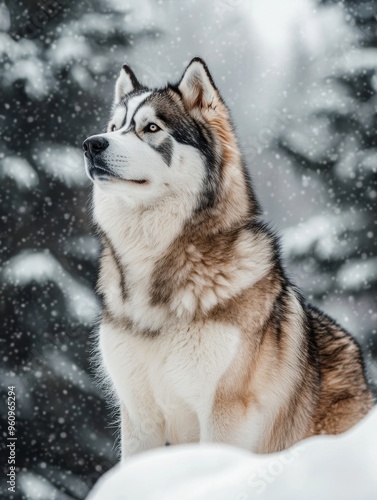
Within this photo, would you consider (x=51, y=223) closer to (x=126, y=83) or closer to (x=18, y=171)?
(x=18, y=171)

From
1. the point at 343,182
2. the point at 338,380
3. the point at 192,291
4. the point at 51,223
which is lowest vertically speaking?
the point at 338,380

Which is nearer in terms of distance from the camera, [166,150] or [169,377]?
[169,377]

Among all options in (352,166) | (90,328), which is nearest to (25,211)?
(90,328)

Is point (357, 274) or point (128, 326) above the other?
point (128, 326)

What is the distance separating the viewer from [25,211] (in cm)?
355

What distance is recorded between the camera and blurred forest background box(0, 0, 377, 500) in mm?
3299

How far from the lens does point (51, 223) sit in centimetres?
362

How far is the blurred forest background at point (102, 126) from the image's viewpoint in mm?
3299

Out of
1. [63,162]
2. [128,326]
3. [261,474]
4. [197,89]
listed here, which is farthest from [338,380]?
[63,162]

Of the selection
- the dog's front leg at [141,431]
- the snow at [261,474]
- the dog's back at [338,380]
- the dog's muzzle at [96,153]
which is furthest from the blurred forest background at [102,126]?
the snow at [261,474]

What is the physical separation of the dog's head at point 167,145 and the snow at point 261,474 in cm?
133

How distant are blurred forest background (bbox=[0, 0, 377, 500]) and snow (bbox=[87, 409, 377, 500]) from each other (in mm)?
2342

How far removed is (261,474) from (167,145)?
4.79 feet

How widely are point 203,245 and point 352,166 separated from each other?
4.91 feet
